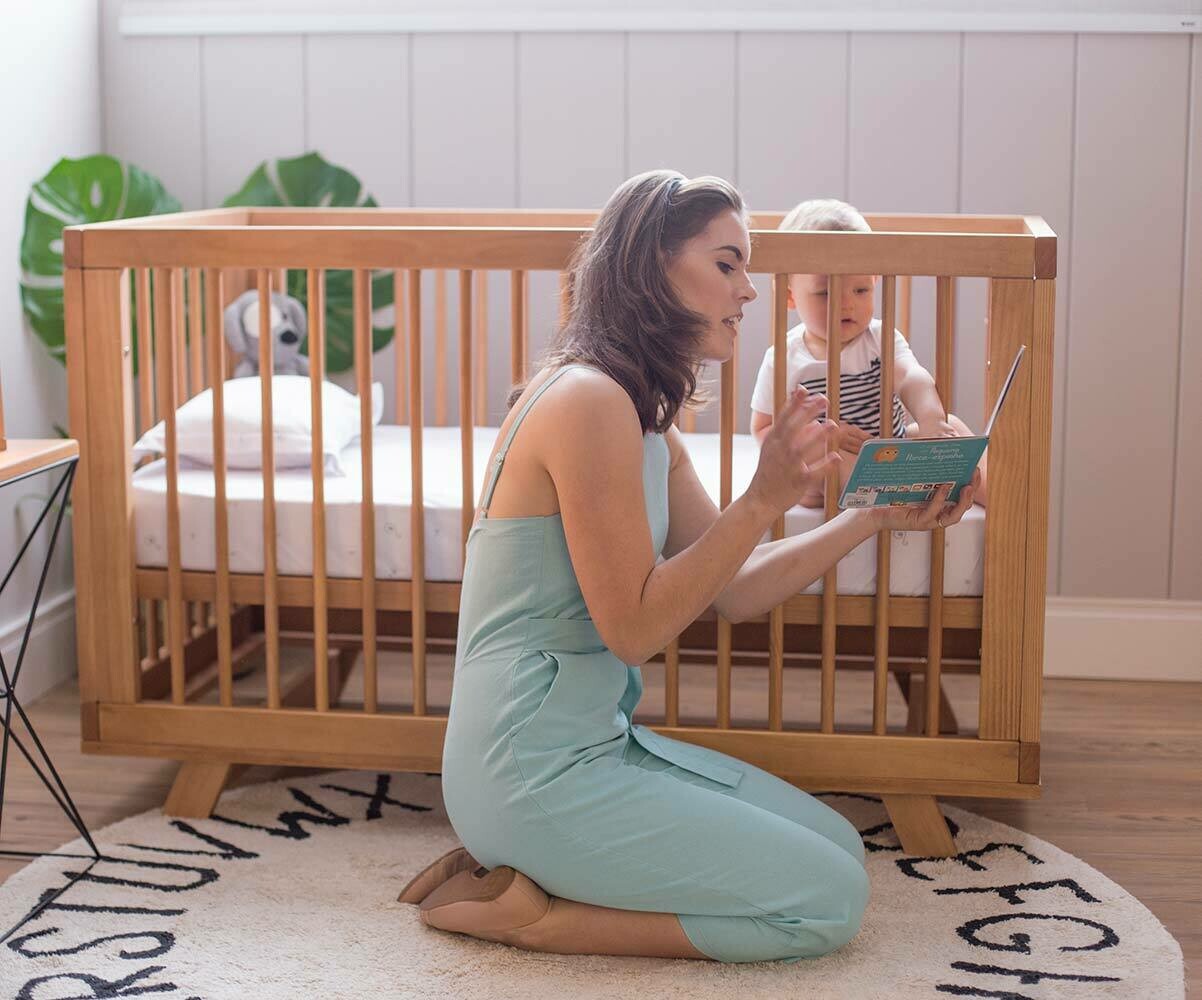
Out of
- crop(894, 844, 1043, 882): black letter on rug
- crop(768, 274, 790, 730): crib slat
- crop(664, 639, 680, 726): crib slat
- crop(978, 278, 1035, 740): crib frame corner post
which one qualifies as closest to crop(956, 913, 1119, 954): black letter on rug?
crop(894, 844, 1043, 882): black letter on rug

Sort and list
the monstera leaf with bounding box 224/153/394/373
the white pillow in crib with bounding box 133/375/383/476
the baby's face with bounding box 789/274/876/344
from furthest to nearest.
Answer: the monstera leaf with bounding box 224/153/394/373
the white pillow in crib with bounding box 133/375/383/476
the baby's face with bounding box 789/274/876/344

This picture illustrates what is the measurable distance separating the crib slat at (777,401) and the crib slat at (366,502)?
56 centimetres

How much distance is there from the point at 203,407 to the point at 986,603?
1.21 m

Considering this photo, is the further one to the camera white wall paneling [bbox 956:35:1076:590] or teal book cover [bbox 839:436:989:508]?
white wall paneling [bbox 956:35:1076:590]

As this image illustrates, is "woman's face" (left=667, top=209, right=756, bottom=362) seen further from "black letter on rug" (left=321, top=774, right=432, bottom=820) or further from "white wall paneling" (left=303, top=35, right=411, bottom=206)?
"white wall paneling" (left=303, top=35, right=411, bottom=206)

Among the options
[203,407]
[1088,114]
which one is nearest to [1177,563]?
[1088,114]

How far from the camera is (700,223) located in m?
1.77

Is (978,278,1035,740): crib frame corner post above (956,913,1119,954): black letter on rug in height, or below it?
above

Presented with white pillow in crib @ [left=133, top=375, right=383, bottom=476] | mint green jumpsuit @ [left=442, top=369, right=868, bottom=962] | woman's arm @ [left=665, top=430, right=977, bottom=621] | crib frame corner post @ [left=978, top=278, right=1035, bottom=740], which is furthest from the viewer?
white pillow in crib @ [left=133, top=375, right=383, bottom=476]

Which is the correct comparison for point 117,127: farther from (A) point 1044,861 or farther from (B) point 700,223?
(A) point 1044,861

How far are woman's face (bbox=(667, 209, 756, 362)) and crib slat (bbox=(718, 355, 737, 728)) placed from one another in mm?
198

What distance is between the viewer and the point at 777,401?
205 cm

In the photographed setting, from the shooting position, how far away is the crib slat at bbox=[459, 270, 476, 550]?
203 cm

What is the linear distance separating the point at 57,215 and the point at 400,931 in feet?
5.33
